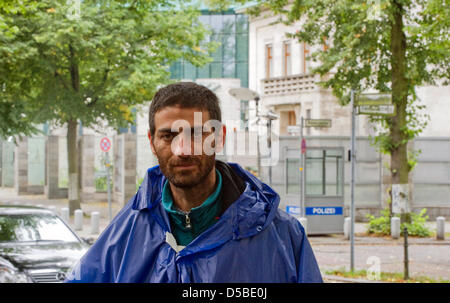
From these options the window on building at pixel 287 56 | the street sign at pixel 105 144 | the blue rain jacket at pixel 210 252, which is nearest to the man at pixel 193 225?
the blue rain jacket at pixel 210 252

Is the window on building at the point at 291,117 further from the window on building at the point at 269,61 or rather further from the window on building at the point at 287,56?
the window on building at the point at 287,56

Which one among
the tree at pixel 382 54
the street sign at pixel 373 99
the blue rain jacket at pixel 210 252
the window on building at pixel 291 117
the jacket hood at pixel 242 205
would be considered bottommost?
the blue rain jacket at pixel 210 252

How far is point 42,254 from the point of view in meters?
8.90

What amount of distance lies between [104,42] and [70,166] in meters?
4.53

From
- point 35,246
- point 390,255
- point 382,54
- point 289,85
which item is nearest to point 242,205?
point 35,246

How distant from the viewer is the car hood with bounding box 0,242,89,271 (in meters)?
8.54

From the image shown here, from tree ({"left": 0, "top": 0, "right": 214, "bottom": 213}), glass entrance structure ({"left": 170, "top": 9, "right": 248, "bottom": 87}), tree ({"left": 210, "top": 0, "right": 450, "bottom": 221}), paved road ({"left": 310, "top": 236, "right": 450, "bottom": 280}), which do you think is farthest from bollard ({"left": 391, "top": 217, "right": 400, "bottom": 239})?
glass entrance structure ({"left": 170, "top": 9, "right": 248, "bottom": 87})

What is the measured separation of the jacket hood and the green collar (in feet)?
0.15

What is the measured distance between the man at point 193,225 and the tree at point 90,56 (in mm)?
18340

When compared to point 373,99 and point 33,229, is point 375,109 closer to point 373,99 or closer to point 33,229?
point 373,99

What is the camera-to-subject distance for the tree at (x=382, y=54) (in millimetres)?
18281

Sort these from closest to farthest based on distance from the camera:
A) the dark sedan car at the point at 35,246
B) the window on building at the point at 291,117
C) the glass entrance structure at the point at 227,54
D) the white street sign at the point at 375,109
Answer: the dark sedan car at the point at 35,246 → the white street sign at the point at 375,109 → the window on building at the point at 291,117 → the glass entrance structure at the point at 227,54

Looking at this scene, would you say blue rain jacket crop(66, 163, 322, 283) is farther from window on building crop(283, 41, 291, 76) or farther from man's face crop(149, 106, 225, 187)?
window on building crop(283, 41, 291, 76)

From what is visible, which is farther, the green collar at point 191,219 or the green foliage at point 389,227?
the green foliage at point 389,227
